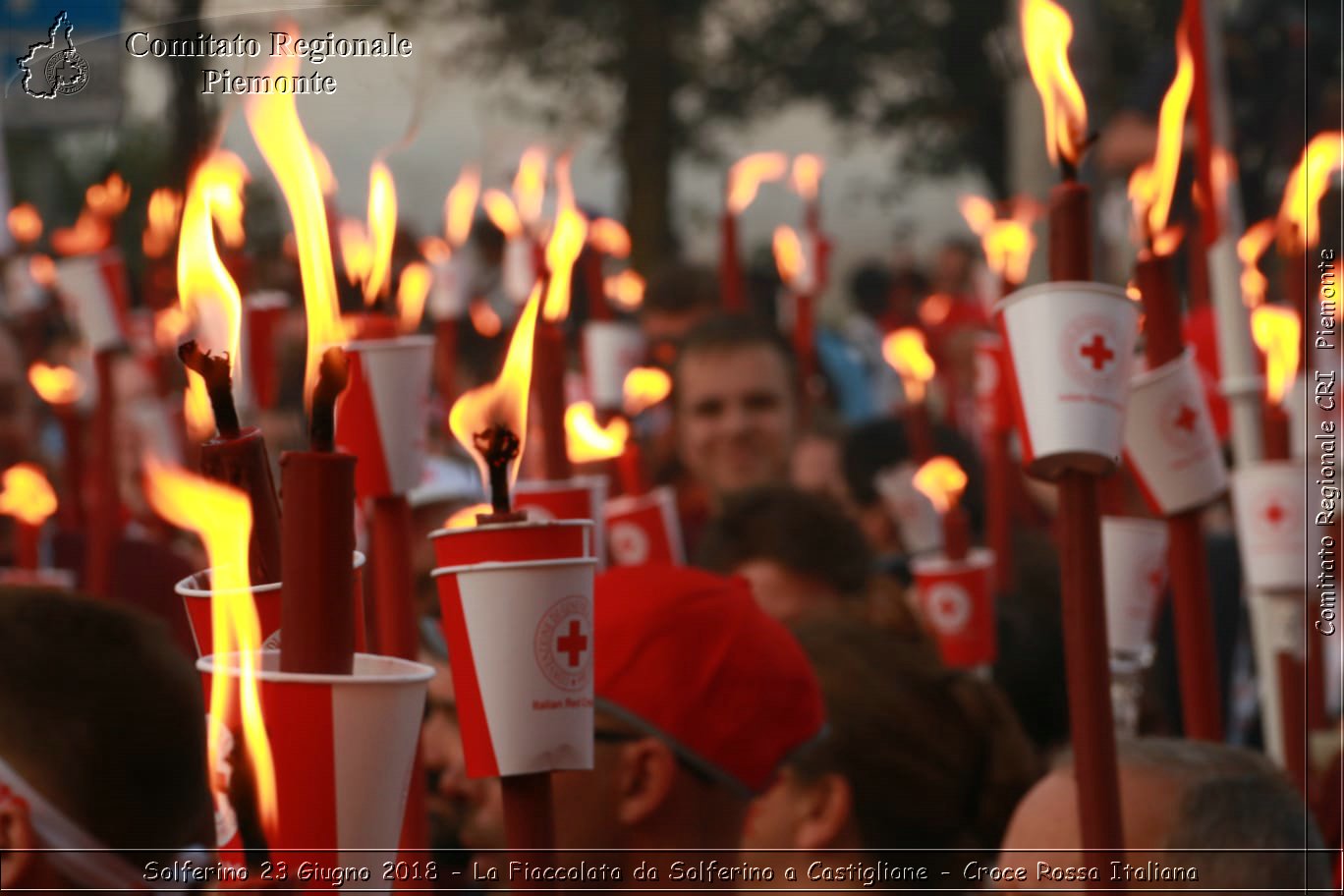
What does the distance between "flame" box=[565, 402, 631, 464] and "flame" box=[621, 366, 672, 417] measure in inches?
14.2

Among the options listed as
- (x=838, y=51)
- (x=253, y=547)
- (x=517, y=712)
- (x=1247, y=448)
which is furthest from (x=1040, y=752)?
(x=838, y=51)

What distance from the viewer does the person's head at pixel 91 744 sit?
1800 millimetres

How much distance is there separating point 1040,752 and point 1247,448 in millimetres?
985

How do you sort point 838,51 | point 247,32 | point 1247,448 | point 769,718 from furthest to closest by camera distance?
1. point 838,51
2. point 247,32
3. point 1247,448
4. point 769,718

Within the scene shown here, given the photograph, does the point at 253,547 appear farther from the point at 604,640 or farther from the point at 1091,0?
the point at 1091,0

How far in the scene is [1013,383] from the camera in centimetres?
167

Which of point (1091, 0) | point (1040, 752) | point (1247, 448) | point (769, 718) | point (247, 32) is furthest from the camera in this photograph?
point (1091, 0)

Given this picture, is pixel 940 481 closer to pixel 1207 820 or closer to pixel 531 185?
pixel 531 185

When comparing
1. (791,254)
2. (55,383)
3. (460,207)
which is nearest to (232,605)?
(460,207)

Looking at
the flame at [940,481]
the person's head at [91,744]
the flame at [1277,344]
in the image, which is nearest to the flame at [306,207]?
the person's head at [91,744]

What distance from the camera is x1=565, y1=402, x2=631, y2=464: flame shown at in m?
2.43

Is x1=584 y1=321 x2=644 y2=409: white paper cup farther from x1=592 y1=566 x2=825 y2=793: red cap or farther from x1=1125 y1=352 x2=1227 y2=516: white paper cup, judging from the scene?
x1=1125 y1=352 x2=1227 y2=516: white paper cup

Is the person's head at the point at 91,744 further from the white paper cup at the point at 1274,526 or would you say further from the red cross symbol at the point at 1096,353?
the white paper cup at the point at 1274,526

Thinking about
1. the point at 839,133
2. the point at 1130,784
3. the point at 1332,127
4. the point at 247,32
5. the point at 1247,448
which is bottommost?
the point at 1130,784
